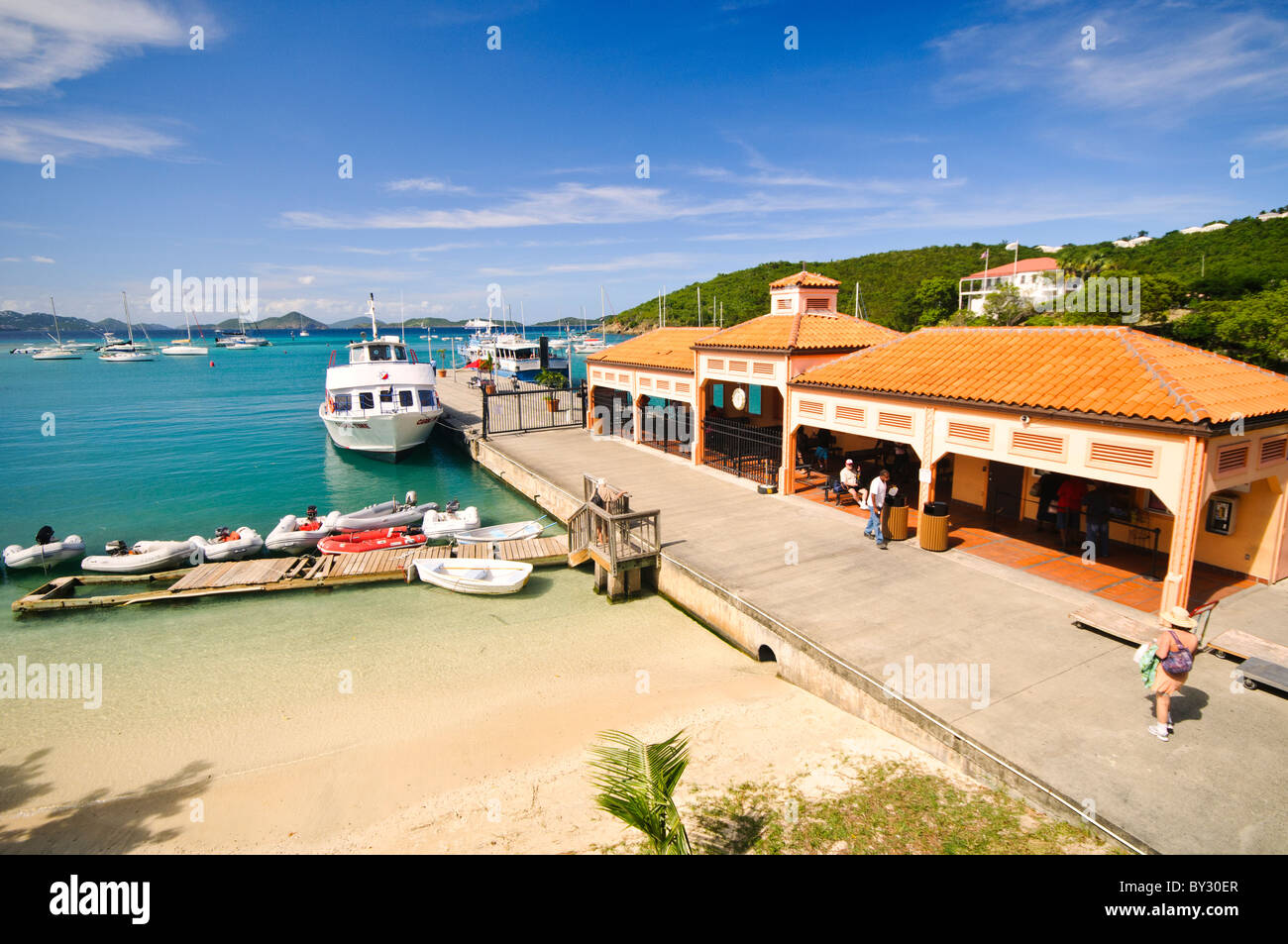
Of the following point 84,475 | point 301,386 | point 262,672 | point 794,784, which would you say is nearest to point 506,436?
point 262,672

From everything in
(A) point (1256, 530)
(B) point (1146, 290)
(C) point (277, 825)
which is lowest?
(C) point (277, 825)

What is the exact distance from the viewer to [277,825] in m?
8.53

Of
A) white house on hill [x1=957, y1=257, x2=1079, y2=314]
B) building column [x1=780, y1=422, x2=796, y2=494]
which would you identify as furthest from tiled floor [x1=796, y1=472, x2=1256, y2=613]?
white house on hill [x1=957, y1=257, x2=1079, y2=314]

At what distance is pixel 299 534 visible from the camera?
779 inches

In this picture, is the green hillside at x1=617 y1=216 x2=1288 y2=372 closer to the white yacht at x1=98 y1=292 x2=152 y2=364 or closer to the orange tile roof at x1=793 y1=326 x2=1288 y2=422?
the orange tile roof at x1=793 y1=326 x2=1288 y2=422

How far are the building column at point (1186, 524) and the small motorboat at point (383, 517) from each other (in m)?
19.6

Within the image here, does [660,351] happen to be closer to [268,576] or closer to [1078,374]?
[268,576]

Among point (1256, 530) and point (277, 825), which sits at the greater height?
point (1256, 530)

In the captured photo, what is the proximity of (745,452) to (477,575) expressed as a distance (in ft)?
35.5

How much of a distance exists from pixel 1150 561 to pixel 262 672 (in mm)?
17372

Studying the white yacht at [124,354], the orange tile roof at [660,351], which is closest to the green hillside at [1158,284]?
the orange tile roof at [660,351]

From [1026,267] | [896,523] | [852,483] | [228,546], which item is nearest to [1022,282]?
[1026,267]
